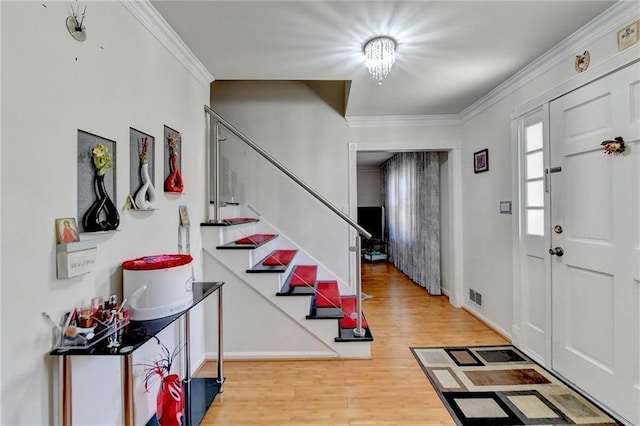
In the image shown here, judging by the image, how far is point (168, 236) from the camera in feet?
6.53

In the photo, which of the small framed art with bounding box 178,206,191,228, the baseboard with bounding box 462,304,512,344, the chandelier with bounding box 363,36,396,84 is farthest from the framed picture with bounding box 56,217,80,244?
the baseboard with bounding box 462,304,512,344

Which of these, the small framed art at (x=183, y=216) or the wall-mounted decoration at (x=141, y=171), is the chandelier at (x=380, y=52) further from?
the small framed art at (x=183, y=216)

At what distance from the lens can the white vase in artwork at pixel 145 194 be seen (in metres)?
1.65

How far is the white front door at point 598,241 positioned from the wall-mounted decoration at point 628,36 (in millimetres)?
135

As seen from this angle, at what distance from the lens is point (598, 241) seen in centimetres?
188

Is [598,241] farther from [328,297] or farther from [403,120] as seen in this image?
[403,120]

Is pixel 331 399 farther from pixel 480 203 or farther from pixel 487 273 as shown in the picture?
pixel 480 203

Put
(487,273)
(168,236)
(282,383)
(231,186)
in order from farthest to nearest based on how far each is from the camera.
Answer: (231,186) < (487,273) < (282,383) < (168,236)

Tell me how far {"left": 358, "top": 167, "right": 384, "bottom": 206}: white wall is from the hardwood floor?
14.7 ft

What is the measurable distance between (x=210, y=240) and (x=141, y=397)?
1.17 metres

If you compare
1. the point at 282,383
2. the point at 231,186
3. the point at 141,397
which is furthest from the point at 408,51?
the point at 141,397

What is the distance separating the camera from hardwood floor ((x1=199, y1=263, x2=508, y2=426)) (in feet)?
5.99

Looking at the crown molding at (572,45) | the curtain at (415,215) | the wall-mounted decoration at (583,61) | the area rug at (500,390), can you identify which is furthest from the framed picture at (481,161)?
the area rug at (500,390)

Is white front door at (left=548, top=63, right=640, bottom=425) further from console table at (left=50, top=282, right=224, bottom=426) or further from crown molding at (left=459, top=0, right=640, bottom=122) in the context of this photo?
console table at (left=50, top=282, right=224, bottom=426)
